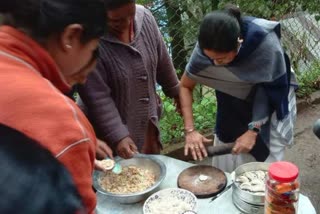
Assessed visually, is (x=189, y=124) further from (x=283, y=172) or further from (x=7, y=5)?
(x=7, y=5)

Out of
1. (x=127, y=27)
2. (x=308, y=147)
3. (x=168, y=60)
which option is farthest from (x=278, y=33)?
(x=308, y=147)

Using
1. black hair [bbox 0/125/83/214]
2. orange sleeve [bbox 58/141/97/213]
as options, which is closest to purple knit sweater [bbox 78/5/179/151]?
orange sleeve [bbox 58/141/97/213]

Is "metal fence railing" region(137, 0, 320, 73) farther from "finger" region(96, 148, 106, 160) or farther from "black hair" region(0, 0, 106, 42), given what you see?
"black hair" region(0, 0, 106, 42)

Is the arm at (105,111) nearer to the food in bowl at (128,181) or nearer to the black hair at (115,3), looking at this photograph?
the food in bowl at (128,181)

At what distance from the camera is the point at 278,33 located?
227cm

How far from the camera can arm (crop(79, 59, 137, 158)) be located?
7.11 ft

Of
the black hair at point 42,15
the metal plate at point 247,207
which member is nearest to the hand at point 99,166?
the metal plate at point 247,207

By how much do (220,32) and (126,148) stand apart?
74cm

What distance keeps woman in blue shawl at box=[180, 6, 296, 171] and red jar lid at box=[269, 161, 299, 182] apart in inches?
23.7

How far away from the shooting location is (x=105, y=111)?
7.19 feet

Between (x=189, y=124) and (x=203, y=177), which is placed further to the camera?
(x=189, y=124)

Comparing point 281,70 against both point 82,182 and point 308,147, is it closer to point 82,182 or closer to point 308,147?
point 82,182

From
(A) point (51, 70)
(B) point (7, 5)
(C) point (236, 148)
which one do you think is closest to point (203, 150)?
(C) point (236, 148)

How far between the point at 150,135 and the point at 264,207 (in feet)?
3.35
